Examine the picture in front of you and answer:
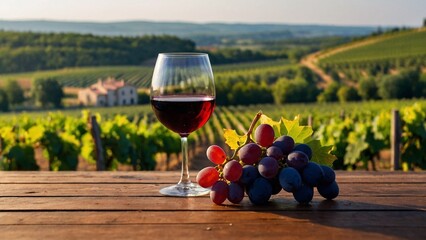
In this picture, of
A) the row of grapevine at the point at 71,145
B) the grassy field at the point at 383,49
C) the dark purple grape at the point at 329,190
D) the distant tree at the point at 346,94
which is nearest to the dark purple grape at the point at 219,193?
the dark purple grape at the point at 329,190

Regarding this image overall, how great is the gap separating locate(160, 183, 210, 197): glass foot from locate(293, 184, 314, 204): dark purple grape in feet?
0.82

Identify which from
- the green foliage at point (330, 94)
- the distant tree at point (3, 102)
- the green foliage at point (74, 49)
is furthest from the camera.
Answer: the green foliage at point (74, 49)

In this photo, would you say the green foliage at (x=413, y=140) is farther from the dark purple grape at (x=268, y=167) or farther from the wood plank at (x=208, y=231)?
the wood plank at (x=208, y=231)

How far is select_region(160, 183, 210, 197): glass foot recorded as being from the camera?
5.20ft

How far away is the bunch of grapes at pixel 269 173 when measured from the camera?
1429mm

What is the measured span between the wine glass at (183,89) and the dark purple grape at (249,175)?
17 centimetres

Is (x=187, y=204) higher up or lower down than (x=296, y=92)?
higher up

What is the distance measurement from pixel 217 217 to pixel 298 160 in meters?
0.23

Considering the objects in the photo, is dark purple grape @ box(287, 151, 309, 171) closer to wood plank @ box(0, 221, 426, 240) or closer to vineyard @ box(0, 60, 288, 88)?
wood plank @ box(0, 221, 426, 240)

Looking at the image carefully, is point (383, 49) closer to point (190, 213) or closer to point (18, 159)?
point (18, 159)

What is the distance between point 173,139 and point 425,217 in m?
10.4

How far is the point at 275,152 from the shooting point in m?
1.45

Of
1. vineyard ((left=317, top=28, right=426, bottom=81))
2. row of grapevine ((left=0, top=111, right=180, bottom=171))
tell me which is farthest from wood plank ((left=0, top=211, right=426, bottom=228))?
vineyard ((left=317, top=28, right=426, bottom=81))

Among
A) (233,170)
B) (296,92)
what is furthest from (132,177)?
(296,92)
